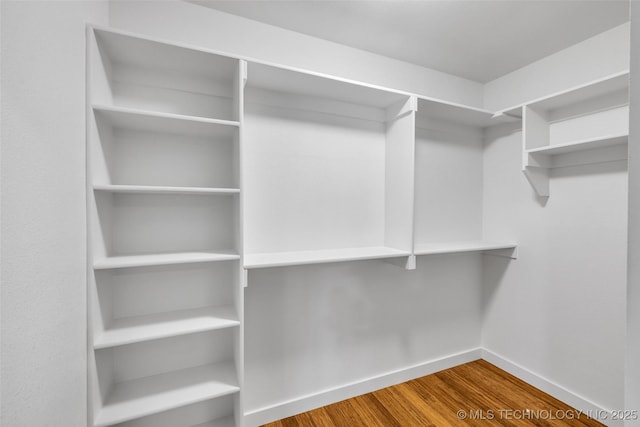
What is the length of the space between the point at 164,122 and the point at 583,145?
7.74 ft

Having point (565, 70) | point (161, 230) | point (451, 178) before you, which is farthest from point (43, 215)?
point (565, 70)

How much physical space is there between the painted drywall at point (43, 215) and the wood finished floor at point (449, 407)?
1292 millimetres

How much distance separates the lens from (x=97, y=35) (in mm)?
1199

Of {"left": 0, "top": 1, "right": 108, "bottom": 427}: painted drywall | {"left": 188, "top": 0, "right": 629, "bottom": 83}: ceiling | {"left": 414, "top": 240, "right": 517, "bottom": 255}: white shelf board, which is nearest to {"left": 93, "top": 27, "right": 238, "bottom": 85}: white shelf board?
{"left": 0, "top": 1, "right": 108, "bottom": 427}: painted drywall

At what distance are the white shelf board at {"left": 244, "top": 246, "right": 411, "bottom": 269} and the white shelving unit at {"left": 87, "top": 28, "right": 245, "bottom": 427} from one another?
0.14 meters

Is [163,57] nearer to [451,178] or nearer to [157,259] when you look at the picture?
[157,259]

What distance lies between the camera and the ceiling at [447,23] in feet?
5.18

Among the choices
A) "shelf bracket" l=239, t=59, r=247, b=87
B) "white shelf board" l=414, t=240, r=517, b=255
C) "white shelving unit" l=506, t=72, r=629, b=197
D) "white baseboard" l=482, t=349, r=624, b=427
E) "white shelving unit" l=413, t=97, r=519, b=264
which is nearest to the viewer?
"shelf bracket" l=239, t=59, r=247, b=87

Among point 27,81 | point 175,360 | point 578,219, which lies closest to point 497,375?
point 578,219

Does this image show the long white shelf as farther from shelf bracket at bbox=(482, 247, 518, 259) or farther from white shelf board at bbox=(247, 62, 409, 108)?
shelf bracket at bbox=(482, 247, 518, 259)

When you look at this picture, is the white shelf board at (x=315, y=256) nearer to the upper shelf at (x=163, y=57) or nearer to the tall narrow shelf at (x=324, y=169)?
the tall narrow shelf at (x=324, y=169)

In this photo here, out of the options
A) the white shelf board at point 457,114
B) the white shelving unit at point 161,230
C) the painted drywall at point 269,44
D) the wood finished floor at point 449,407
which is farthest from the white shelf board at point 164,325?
the white shelf board at point 457,114

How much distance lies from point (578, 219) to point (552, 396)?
1.28 meters

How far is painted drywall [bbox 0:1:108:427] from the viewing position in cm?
71
